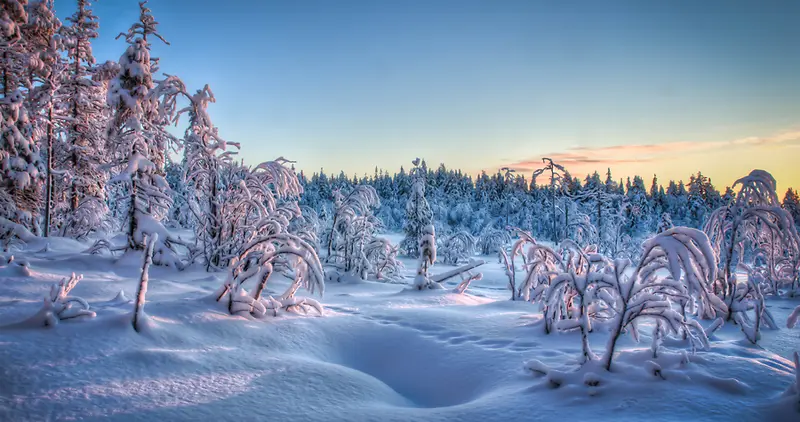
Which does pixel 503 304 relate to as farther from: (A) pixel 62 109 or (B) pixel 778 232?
(A) pixel 62 109

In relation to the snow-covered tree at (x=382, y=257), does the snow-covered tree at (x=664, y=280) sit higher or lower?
higher

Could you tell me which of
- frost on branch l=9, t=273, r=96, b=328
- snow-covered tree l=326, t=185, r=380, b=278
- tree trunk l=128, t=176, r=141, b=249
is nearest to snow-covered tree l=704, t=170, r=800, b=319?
frost on branch l=9, t=273, r=96, b=328

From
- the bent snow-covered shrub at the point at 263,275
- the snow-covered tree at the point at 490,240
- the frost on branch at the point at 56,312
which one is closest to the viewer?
the frost on branch at the point at 56,312

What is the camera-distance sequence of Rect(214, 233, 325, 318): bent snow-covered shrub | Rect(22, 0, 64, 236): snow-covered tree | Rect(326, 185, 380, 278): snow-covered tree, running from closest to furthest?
Rect(214, 233, 325, 318): bent snow-covered shrub
Rect(22, 0, 64, 236): snow-covered tree
Rect(326, 185, 380, 278): snow-covered tree

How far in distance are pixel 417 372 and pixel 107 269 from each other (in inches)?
372

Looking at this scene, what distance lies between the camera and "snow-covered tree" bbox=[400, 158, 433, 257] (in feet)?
85.8

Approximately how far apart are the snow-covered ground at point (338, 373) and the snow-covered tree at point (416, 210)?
59.1ft

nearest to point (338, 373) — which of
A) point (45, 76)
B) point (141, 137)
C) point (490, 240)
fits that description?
point (141, 137)

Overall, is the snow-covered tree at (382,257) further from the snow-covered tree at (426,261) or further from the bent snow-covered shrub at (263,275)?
the bent snow-covered shrub at (263,275)

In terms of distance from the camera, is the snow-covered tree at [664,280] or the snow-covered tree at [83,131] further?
the snow-covered tree at [83,131]

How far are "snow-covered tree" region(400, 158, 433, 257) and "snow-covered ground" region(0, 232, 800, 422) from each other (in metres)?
18.0

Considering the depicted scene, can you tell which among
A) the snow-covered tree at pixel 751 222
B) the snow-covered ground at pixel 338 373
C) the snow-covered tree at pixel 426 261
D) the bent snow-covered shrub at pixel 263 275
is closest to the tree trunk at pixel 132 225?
the snow-covered ground at pixel 338 373

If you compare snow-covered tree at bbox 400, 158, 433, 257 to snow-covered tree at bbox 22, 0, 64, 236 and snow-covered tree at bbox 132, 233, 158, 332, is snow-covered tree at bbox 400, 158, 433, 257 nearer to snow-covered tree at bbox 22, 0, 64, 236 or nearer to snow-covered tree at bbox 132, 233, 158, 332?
snow-covered tree at bbox 22, 0, 64, 236

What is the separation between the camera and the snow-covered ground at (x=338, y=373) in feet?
10.1
